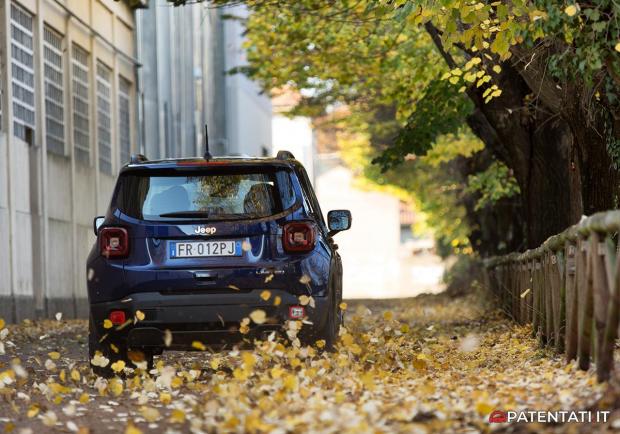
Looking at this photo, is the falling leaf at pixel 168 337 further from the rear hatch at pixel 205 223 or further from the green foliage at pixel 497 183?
the green foliage at pixel 497 183

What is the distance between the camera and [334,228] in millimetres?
11969

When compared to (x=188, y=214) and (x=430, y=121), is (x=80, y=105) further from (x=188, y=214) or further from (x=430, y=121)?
(x=188, y=214)

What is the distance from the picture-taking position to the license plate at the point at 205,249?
1049cm

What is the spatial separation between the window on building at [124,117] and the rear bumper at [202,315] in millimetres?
21922

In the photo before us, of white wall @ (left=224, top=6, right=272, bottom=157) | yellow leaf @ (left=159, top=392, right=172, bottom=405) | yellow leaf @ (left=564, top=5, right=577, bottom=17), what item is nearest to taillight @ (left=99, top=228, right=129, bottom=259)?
yellow leaf @ (left=159, top=392, right=172, bottom=405)

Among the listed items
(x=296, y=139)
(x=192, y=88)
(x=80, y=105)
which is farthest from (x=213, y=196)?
(x=296, y=139)

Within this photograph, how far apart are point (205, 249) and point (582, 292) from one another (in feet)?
9.23

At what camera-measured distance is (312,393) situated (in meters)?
8.92

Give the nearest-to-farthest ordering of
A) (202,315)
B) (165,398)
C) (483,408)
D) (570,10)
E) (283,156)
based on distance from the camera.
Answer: (483,408)
(165,398)
(202,315)
(570,10)
(283,156)

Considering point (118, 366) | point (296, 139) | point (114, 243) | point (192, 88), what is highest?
point (296, 139)

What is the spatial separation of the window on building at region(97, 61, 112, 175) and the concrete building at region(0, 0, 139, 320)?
21 millimetres

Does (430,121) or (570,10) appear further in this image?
(430,121)

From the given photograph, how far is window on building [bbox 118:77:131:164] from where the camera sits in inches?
1272

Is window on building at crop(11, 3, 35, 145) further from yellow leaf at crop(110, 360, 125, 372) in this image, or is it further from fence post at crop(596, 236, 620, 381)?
fence post at crop(596, 236, 620, 381)
